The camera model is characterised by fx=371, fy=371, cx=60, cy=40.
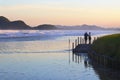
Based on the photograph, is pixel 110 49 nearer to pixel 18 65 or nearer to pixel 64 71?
pixel 64 71

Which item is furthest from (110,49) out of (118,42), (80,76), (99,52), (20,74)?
(20,74)

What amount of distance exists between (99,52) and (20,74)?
12252mm

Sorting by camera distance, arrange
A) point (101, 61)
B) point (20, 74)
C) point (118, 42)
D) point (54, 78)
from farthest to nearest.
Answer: point (101, 61), point (118, 42), point (20, 74), point (54, 78)

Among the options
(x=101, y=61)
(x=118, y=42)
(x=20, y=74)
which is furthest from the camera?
(x=101, y=61)

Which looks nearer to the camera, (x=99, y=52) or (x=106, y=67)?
(x=106, y=67)

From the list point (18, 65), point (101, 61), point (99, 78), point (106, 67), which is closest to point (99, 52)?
point (101, 61)

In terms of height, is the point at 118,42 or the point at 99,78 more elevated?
the point at 118,42

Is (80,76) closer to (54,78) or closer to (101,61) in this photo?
(54,78)

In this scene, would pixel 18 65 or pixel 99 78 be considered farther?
pixel 18 65

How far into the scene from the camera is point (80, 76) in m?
28.2

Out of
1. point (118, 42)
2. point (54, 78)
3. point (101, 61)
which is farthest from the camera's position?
point (101, 61)

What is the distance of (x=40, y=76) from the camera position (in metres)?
28.1

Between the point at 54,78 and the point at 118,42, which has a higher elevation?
the point at 118,42

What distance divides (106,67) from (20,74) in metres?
8.80
